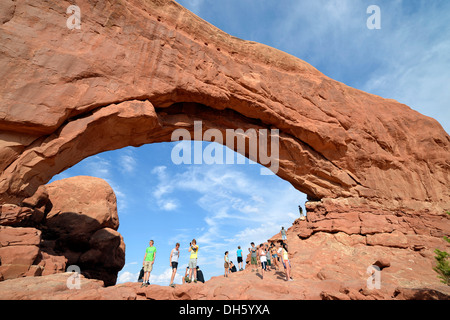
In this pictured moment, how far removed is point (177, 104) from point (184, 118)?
3.30 ft

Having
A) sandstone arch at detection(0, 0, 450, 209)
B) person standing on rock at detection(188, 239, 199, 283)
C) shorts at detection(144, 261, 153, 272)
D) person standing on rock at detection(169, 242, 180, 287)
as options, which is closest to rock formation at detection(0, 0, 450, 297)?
sandstone arch at detection(0, 0, 450, 209)

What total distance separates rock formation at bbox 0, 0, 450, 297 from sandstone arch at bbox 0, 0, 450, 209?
6 cm

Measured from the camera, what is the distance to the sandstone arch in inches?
364

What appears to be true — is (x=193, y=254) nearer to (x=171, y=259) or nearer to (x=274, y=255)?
(x=171, y=259)

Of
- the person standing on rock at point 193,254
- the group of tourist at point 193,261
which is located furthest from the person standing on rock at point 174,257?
the person standing on rock at point 193,254

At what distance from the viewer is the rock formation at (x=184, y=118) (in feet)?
30.1

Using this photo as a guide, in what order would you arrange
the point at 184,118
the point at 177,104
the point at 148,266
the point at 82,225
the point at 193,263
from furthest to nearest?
the point at 82,225, the point at 177,104, the point at 184,118, the point at 193,263, the point at 148,266

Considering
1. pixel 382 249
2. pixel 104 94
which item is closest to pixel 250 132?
pixel 104 94

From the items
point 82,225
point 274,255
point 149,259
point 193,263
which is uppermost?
point 82,225

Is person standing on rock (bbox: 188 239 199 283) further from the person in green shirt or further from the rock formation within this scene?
the rock formation

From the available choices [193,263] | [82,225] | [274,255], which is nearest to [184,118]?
[193,263]

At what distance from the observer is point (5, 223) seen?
8219 millimetres

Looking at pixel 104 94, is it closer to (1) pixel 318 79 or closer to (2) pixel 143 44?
(2) pixel 143 44

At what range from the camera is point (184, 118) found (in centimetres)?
1394
